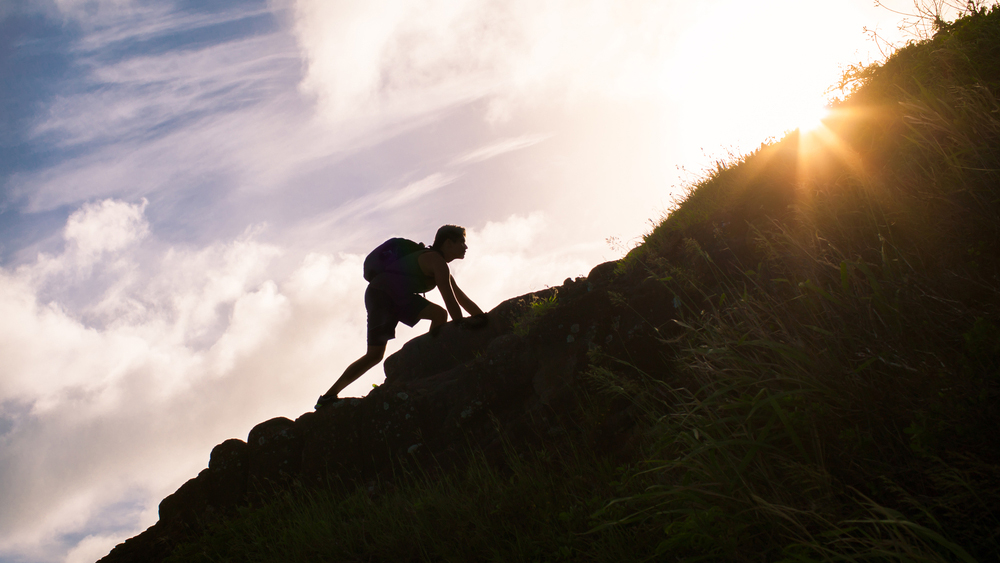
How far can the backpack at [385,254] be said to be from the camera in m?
5.99

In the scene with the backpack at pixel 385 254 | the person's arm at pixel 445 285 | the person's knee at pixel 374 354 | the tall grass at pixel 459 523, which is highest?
the backpack at pixel 385 254

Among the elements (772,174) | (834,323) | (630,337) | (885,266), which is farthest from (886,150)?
(630,337)

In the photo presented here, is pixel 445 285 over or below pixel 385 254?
below

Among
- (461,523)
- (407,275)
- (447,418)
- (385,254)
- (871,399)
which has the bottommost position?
(461,523)

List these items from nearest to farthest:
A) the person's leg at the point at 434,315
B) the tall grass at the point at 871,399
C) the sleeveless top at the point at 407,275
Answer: the tall grass at the point at 871,399
the sleeveless top at the point at 407,275
the person's leg at the point at 434,315

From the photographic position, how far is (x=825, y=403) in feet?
5.72

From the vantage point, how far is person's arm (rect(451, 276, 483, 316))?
5.90m

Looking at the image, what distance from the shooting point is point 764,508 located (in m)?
1.58

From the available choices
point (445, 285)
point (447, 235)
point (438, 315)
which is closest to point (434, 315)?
point (438, 315)

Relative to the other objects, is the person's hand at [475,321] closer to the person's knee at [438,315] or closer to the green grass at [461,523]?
the person's knee at [438,315]

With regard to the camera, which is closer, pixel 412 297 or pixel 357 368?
pixel 357 368

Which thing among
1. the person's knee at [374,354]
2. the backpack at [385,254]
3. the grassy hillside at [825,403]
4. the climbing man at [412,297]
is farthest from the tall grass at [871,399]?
the backpack at [385,254]

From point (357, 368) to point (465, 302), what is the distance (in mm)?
1493

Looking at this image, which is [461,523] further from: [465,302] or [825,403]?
[465,302]
